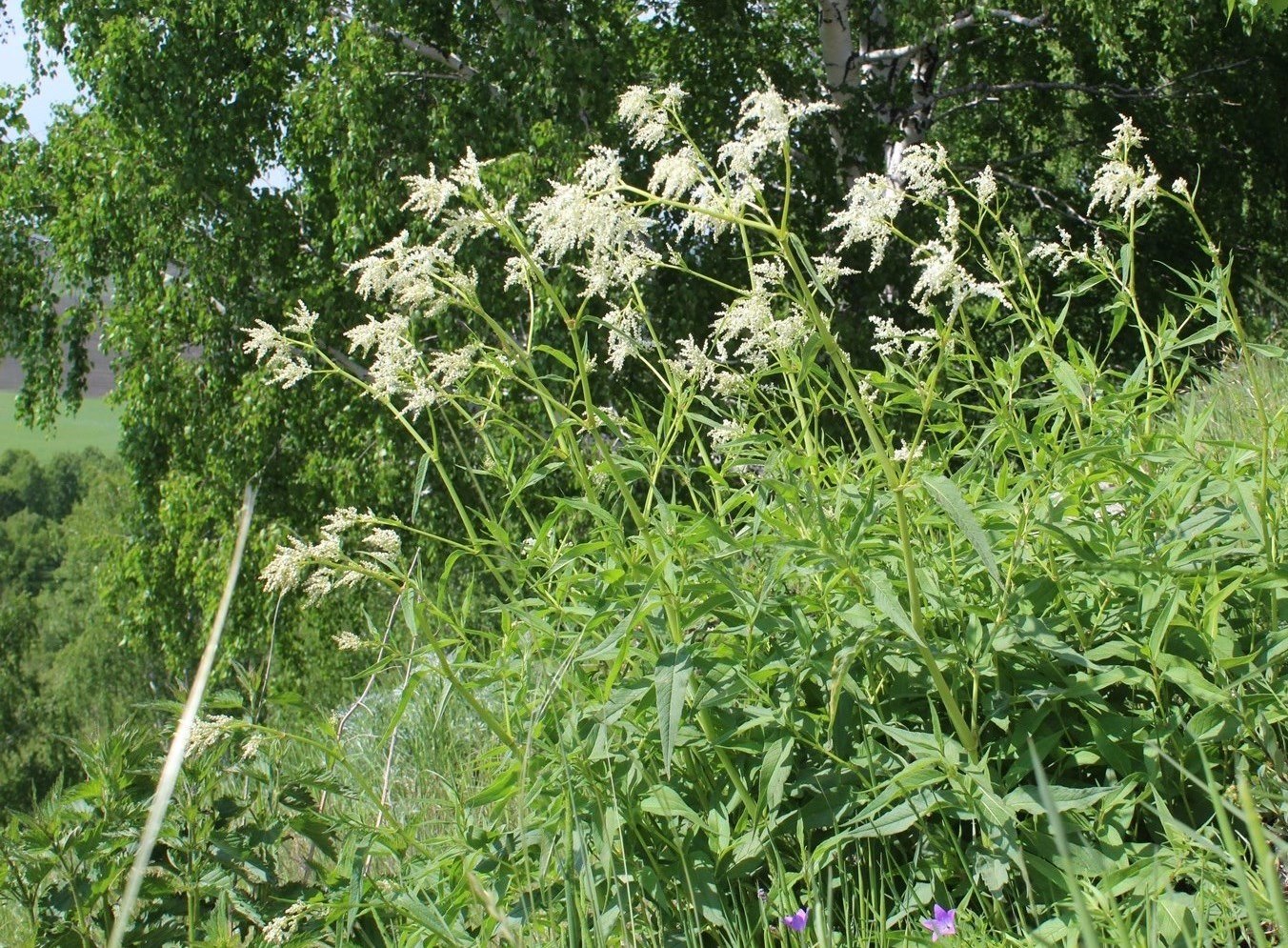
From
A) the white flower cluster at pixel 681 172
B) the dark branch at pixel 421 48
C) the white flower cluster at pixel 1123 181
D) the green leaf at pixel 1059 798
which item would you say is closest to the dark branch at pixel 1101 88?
the dark branch at pixel 421 48

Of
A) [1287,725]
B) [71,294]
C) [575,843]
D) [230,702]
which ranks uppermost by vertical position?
[71,294]

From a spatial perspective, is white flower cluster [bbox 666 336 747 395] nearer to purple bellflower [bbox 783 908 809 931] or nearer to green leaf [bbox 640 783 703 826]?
green leaf [bbox 640 783 703 826]

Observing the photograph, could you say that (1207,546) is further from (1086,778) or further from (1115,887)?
(1115,887)

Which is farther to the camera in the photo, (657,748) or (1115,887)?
(657,748)

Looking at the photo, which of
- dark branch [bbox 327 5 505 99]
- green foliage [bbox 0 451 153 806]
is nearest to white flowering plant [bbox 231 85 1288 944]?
dark branch [bbox 327 5 505 99]

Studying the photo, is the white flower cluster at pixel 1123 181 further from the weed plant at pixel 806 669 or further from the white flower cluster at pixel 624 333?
the white flower cluster at pixel 624 333

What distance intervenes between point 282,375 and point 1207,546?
150 cm

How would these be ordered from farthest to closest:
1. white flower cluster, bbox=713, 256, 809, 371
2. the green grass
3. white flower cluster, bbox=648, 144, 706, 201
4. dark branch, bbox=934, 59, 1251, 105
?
dark branch, bbox=934, 59, 1251, 105, the green grass, white flower cluster, bbox=713, 256, 809, 371, white flower cluster, bbox=648, 144, 706, 201

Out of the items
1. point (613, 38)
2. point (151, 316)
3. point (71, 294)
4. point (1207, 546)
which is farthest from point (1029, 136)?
point (1207, 546)

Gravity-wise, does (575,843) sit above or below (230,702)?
below

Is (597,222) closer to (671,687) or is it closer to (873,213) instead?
(873,213)

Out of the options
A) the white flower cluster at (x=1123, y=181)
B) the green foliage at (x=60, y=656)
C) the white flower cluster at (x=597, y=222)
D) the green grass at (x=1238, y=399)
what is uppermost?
the white flower cluster at (x=597, y=222)

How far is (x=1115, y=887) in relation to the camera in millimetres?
1647

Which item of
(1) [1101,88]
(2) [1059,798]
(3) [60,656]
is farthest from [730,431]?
(3) [60,656]
